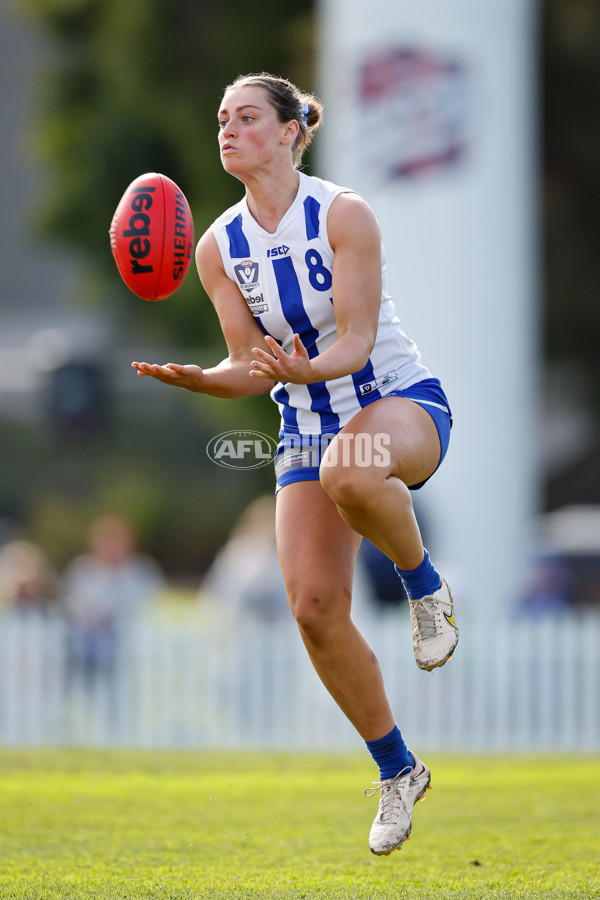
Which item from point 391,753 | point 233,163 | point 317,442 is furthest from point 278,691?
point 233,163

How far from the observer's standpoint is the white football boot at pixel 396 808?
15.6ft

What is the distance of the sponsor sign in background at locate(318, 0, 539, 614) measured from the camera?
1283cm

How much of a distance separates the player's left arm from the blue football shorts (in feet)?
1.44

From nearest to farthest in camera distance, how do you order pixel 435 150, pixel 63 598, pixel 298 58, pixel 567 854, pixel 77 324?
pixel 567 854, pixel 63 598, pixel 435 150, pixel 298 58, pixel 77 324

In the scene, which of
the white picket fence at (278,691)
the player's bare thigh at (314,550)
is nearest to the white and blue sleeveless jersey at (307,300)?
the player's bare thigh at (314,550)

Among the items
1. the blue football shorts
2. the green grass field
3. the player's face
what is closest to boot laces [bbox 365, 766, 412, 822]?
the green grass field

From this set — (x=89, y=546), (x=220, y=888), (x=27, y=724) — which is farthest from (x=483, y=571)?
(x=89, y=546)

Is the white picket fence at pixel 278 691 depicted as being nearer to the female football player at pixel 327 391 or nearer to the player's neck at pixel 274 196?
the female football player at pixel 327 391

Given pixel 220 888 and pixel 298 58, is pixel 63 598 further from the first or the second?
pixel 298 58

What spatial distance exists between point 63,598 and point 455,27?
6.97 metres

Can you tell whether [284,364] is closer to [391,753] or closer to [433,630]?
[433,630]

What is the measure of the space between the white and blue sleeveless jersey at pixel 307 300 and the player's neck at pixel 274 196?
3cm

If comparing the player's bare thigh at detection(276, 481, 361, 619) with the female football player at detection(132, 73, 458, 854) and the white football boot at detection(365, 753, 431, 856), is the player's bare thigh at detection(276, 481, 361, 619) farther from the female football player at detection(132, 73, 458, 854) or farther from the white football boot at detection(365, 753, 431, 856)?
the white football boot at detection(365, 753, 431, 856)

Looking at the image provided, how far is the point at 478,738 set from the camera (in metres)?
10.4
